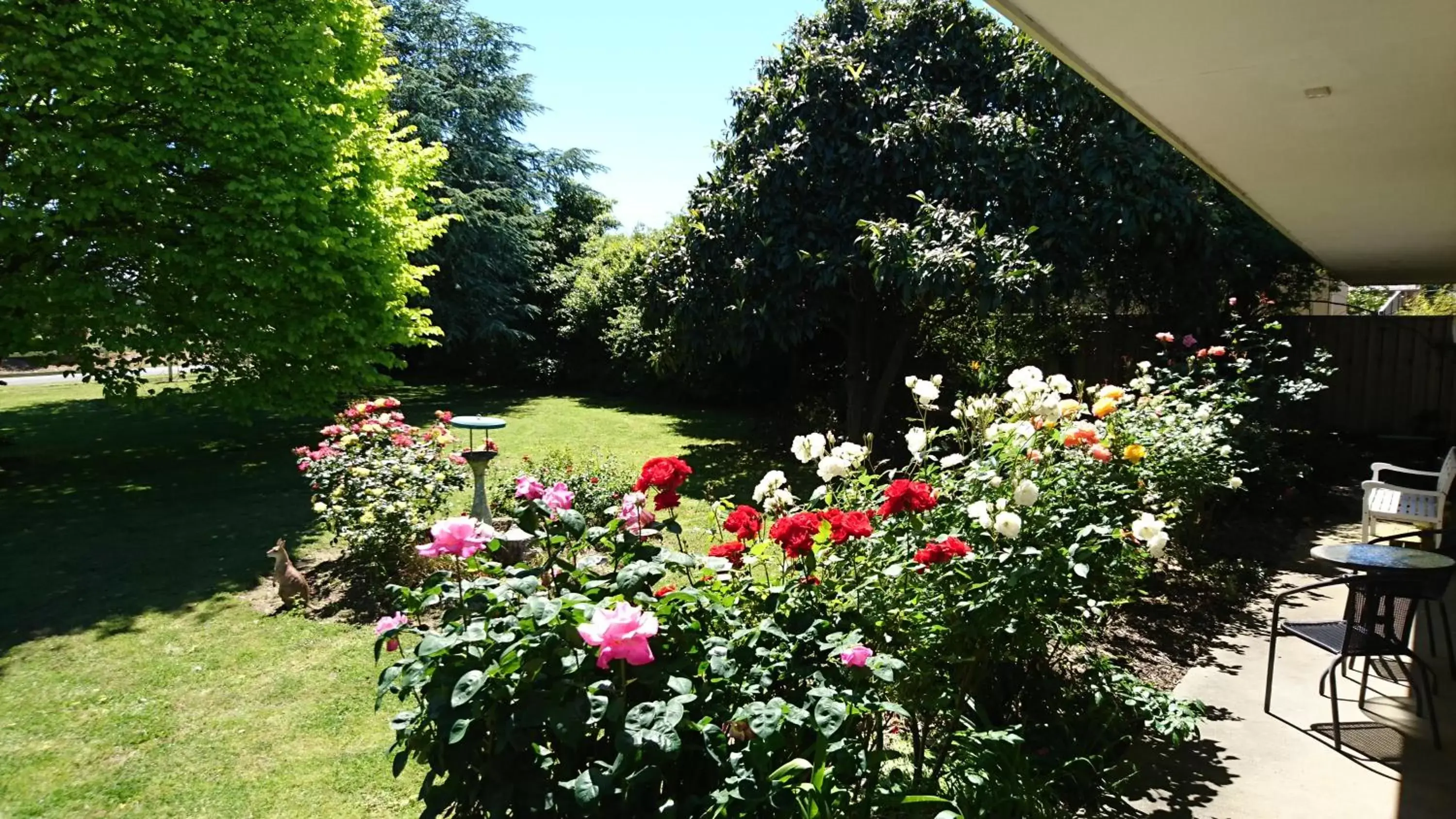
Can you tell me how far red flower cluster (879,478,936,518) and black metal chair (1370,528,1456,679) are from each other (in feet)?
7.63

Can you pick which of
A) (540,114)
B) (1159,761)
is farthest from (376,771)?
(540,114)

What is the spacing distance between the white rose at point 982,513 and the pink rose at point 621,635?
124 cm

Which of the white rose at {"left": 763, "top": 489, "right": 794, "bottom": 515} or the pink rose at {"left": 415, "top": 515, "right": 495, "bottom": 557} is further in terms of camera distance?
the white rose at {"left": 763, "top": 489, "right": 794, "bottom": 515}

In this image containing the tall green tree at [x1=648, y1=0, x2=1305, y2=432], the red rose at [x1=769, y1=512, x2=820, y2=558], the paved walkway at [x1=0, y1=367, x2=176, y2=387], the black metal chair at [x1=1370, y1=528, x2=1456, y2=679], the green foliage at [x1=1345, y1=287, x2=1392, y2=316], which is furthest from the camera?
the paved walkway at [x1=0, y1=367, x2=176, y2=387]

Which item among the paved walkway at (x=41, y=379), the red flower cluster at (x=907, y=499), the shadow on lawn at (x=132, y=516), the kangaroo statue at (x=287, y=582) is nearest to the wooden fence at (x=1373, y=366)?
the red flower cluster at (x=907, y=499)

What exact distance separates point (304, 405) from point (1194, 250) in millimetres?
9803

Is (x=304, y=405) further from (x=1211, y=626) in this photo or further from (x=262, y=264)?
(x=1211, y=626)

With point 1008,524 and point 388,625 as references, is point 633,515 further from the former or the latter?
point 1008,524

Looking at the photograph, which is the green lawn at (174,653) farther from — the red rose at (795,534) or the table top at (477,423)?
the red rose at (795,534)

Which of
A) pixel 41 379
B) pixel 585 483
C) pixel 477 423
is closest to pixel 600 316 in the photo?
pixel 585 483

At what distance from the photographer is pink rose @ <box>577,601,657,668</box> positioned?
5.25ft

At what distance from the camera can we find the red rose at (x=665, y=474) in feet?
7.68

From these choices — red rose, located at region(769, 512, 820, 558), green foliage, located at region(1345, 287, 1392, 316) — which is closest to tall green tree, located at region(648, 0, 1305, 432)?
red rose, located at region(769, 512, 820, 558)

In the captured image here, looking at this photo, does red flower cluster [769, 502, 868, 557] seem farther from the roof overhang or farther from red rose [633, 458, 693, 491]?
the roof overhang
